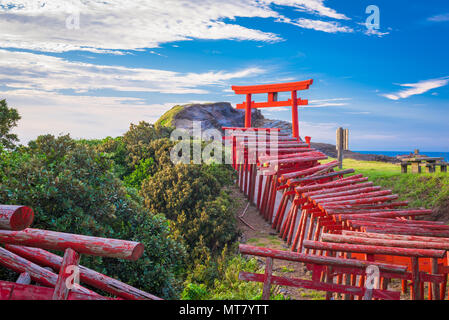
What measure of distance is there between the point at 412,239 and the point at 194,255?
5974 millimetres

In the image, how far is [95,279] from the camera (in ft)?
13.7

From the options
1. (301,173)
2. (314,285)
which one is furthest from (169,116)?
(314,285)

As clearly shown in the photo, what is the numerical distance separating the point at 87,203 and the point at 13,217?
12.7 feet

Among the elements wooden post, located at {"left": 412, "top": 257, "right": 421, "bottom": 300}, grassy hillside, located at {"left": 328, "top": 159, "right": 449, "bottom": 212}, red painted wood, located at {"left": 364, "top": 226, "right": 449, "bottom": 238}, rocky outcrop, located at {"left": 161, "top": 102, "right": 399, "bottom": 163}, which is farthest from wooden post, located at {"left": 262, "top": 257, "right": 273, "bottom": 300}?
rocky outcrop, located at {"left": 161, "top": 102, "right": 399, "bottom": 163}

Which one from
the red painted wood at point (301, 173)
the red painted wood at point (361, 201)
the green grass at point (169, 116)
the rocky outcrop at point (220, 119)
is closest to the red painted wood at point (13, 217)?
the red painted wood at point (361, 201)

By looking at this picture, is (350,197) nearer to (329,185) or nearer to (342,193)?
(342,193)

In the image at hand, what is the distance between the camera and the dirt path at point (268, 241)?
733 centimetres

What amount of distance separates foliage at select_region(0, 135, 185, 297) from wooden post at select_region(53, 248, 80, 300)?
271 centimetres

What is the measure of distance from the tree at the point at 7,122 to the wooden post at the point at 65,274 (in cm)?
1117

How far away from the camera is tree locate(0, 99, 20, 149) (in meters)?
13.0

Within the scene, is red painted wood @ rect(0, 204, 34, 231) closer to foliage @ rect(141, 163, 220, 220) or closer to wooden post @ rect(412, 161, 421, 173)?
foliage @ rect(141, 163, 220, 220)

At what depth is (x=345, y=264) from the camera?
4348mm
